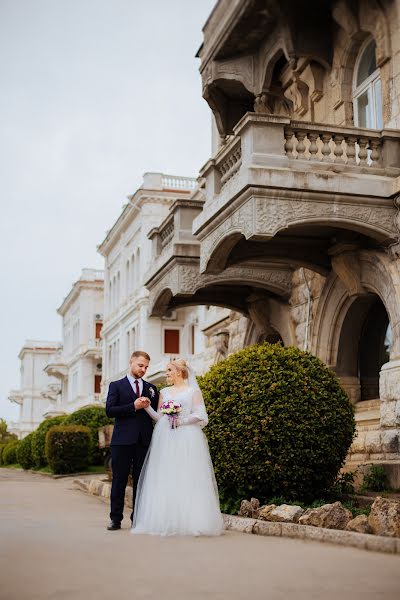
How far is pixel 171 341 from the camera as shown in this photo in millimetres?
43344

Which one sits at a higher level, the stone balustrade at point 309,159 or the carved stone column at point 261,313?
the stone balustrade at point 309,159

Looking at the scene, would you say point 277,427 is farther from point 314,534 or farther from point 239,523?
point 314,534

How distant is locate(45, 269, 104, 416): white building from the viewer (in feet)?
201

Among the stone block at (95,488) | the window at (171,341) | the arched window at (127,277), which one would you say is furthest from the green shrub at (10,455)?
the stone block at (95,488)

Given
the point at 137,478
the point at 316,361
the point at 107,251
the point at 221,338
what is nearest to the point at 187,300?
the point at 221,338

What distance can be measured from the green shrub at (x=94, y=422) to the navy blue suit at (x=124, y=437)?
17.0 meters

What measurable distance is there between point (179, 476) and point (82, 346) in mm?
54032

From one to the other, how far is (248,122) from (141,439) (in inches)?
205

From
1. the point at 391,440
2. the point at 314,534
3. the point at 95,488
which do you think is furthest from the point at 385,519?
the point at 95,488

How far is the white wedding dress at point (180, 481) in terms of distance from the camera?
8852mm

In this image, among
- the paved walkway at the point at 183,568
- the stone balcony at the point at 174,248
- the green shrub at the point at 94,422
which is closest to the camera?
the paved walkway at the point at 183,568

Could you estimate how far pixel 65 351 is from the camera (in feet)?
236

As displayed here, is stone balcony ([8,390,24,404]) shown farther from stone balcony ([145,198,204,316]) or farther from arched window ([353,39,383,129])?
arched window ([353,39,383,129])

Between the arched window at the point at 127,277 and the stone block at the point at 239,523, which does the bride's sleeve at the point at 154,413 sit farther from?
the arched window at the point at 127,277
